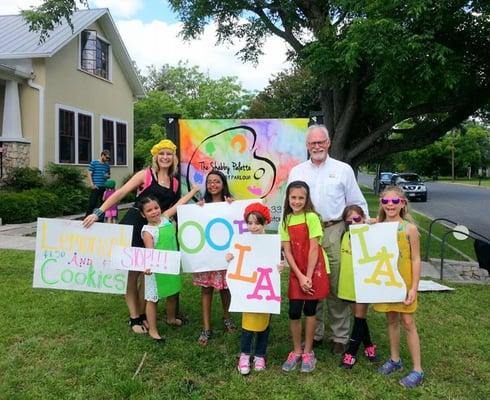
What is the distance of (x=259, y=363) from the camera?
371cm

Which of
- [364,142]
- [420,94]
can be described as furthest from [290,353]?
[364,142]

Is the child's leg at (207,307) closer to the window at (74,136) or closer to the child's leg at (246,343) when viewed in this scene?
the child's leg at (246,343)

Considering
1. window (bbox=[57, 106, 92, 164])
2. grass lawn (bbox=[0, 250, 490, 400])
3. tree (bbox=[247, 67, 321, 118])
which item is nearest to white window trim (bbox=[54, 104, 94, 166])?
window (bbox=[57, 106, 92, 164])

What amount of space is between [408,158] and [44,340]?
59.8m

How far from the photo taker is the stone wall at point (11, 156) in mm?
13412

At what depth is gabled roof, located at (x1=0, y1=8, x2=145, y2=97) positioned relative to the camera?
14.2 metres

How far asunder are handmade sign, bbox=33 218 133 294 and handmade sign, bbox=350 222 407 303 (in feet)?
6.89

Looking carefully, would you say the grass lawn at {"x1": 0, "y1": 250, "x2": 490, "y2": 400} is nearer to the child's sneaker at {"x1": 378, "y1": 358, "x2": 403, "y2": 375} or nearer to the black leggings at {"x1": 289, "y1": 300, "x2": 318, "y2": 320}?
the child's sneaker at {"x1": 378, "y1": 358, "x2": 403, "y2": 375}

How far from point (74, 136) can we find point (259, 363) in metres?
14.1

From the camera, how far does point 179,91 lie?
136 ft

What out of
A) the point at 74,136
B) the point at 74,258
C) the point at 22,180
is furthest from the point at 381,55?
the point at 74,136

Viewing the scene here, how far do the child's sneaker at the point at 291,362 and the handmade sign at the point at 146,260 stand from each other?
3.77ft

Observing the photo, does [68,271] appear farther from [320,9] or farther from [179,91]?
[179,91]

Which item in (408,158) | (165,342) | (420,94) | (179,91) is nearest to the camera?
(165,342)
